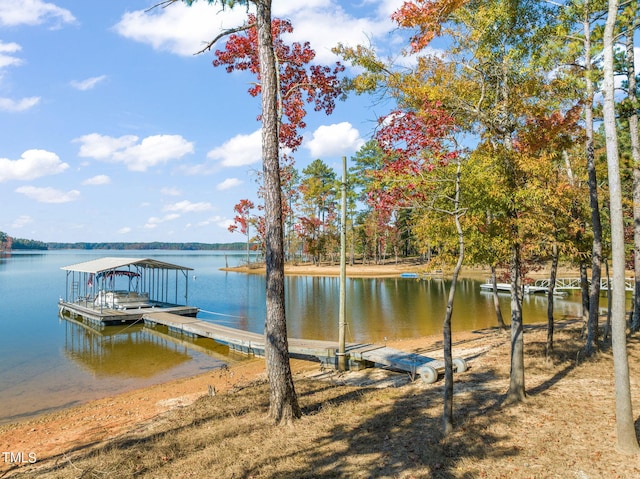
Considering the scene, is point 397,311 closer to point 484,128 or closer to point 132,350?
point 132,350

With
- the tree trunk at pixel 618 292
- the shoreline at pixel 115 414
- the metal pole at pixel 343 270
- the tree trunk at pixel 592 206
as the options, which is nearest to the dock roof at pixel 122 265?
the shoreline at pixel 115 414

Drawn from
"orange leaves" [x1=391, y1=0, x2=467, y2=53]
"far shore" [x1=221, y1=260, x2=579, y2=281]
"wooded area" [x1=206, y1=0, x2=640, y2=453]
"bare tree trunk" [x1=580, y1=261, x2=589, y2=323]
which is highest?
"orange leaves" [x1=391, y1=0, x2=467, y2=53]

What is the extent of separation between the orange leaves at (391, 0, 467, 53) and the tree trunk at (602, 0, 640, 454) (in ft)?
12.3

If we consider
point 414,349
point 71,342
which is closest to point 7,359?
point 71,342

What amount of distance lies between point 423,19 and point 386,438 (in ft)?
29.1

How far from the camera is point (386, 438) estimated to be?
671 centimetres

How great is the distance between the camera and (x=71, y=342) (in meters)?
20.4

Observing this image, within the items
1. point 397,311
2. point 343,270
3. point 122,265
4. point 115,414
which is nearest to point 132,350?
point 122,265

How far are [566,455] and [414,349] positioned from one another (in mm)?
9876

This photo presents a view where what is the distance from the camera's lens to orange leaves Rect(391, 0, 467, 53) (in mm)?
8990

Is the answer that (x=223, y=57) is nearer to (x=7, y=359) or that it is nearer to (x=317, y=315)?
(x=7, y=359)

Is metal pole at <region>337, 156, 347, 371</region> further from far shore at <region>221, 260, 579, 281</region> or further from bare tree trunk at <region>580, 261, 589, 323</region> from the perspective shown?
far shore at <region>221, 260, 579, 281</region>

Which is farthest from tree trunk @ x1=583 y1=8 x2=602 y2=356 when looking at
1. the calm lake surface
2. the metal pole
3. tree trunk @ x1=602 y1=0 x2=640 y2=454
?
the calm lake surface

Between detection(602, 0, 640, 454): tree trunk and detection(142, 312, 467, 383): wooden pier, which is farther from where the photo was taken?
detection(142, 312, 467, 383): wooden pier
